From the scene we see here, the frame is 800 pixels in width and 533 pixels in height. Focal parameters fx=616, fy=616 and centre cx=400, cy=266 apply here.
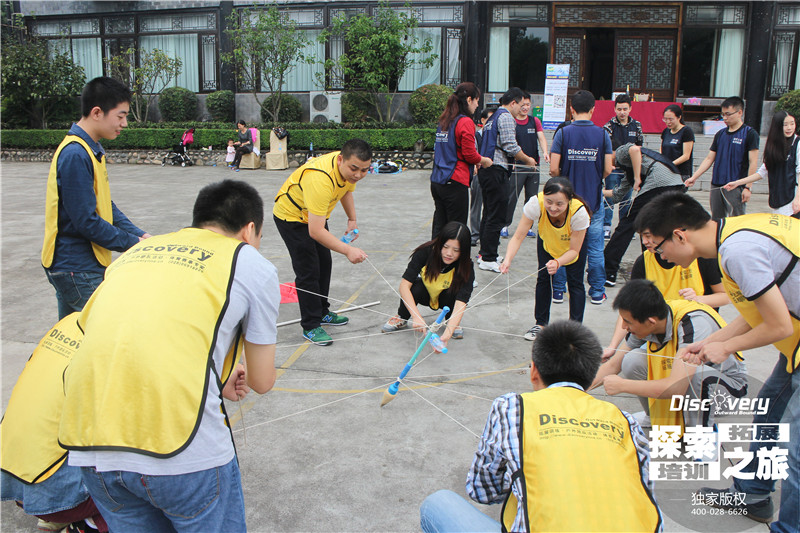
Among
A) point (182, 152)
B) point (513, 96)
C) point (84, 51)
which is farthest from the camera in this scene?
point (84, 51)

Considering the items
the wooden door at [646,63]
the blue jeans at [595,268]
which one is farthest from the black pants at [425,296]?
the wooden door at [646,63]

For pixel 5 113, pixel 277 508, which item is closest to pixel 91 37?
pixel 5 113

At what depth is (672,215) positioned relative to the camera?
2545mm

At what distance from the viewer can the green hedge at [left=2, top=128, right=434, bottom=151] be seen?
1436 cm

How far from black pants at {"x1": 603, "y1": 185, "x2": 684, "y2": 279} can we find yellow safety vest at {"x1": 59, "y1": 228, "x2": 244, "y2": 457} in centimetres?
A: 482

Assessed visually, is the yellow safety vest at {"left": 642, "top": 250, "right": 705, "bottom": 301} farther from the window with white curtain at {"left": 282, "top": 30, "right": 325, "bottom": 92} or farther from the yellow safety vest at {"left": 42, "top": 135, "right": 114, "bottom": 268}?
the window with white curtain at {"left": 282, "top": 30, "right": 325, "bottom": 92}

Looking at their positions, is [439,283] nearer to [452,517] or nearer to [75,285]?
[75,285]

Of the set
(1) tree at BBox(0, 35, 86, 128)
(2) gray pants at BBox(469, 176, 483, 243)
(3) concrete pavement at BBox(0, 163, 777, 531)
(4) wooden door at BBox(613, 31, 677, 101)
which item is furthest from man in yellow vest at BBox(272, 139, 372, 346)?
(1) tree at BBox(0, 35, 86, 128)

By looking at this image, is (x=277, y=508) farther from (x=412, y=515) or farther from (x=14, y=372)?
(x=14, y=372)

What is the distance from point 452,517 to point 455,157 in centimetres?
437

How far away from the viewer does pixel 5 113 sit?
18.0 meters

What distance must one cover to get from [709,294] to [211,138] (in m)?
14.2

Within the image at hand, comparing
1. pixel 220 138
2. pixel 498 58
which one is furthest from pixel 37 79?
pixel 498 58

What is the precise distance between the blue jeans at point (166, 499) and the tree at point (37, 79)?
61.5 ft
